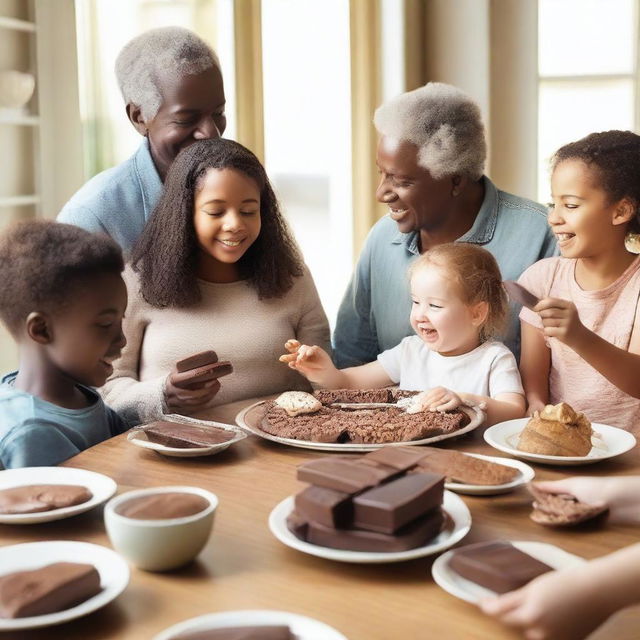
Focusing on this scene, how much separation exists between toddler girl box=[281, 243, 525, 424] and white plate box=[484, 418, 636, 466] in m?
0.31

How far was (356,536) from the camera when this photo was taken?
3.39 ft

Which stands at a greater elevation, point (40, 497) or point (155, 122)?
point (155, 122)

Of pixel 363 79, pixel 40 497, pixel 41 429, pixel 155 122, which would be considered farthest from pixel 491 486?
pixel 363 79

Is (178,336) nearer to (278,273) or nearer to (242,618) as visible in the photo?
(278,273)

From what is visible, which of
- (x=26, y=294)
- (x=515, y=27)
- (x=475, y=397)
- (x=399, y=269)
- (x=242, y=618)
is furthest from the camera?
(x=515, y=27)

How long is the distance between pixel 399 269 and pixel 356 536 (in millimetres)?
1540

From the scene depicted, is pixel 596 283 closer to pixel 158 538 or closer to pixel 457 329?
pixel 457 329

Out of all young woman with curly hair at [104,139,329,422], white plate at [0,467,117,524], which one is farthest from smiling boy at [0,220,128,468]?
young woman with curly hair at [104,139,329,422]

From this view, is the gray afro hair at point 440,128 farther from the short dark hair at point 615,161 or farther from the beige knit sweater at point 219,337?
the beige knit sweater at point 219,337

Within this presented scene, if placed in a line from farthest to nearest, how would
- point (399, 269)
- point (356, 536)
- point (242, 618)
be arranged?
point (399, 269) → point (356, 536) → point (242, 618)

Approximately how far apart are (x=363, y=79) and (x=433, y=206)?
5.87 feet

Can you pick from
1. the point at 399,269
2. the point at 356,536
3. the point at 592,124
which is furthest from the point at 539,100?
the point at 356,536

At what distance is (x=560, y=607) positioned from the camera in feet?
2.73

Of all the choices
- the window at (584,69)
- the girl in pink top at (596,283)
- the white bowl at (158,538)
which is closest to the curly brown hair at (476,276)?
the girl in pink top at (596,283)
